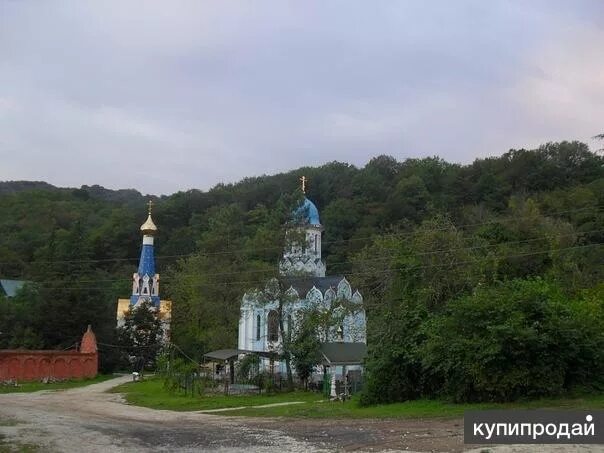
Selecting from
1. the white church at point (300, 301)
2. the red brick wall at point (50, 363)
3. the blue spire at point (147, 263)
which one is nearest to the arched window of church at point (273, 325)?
the white church at point (300, 301)

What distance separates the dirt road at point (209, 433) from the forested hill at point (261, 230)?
14118mm

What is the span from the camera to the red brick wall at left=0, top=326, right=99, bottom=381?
43.1 metres

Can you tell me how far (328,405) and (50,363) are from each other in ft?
87.9

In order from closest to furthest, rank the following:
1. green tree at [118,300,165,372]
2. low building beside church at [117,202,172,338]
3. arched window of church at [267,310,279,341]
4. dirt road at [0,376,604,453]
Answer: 1. dirt road at [0,376,604,453]
2. arched window of church at [267,310,279,341]
3. green tree at [118,300,165,372]
4. low building beside church at [117,202,172,338]

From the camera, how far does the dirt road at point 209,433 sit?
14.0 metres

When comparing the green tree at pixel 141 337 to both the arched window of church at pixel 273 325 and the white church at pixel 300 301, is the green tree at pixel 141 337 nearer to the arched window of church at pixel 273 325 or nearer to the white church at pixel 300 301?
the white church at pixel 300 301

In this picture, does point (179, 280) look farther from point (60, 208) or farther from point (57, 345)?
point (60, 208)

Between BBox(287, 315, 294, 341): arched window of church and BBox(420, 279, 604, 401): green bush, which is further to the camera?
BBox(287, 315, 294, 341): arched window of church

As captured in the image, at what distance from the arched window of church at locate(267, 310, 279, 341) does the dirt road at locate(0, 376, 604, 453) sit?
16792mm

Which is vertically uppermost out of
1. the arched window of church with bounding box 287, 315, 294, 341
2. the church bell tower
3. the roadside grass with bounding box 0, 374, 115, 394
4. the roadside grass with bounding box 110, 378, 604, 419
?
the church bell tower

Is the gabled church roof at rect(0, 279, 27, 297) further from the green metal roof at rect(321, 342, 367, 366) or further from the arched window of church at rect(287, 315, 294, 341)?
the green metal roof at rect(321, 342, 367, 366)

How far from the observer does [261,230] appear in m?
41.7

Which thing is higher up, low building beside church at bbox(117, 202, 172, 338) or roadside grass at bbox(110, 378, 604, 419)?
low building beside church at bbox(117, 202, 172, 338)

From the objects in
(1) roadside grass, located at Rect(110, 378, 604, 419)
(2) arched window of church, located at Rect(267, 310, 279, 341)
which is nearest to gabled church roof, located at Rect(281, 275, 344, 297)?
(2) arched window of church, located at Rect(267, 310, 279, 341)
